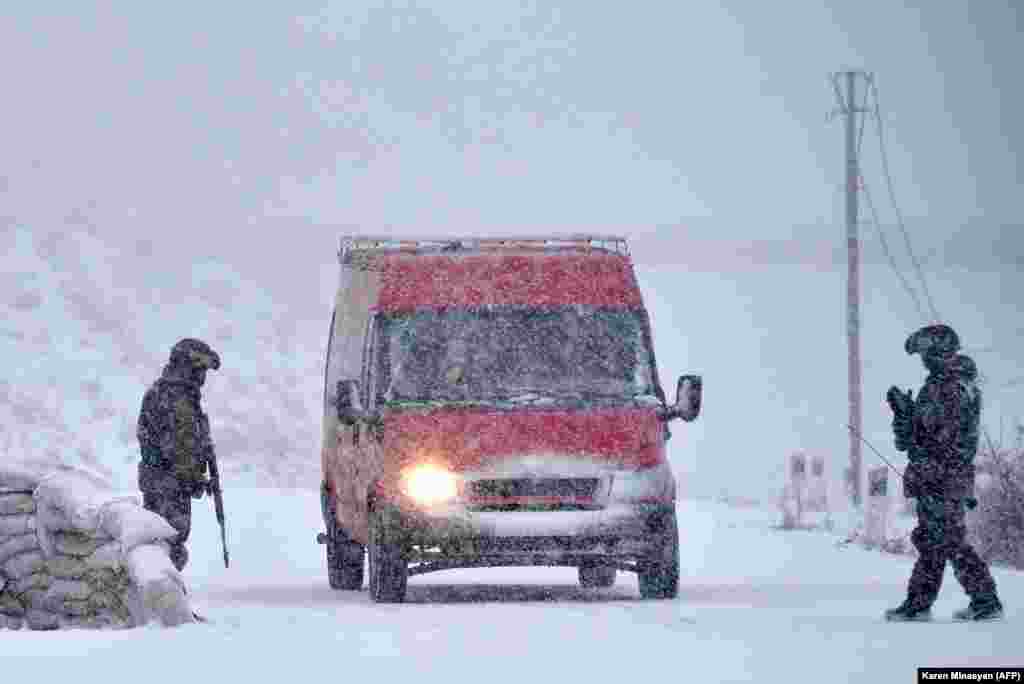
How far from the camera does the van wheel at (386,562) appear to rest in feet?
59.6

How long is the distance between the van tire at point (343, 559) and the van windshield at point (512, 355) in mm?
2532

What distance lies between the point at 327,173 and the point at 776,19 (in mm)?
37761

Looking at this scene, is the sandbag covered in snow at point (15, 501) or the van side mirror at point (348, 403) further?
the sandbag covered in snow at point (15, 501)

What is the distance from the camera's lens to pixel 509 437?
18.1m

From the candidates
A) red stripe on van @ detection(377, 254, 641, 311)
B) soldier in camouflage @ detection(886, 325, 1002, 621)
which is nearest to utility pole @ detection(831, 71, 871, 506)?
red stripe on van @ detection(377, 254, 641, 311)

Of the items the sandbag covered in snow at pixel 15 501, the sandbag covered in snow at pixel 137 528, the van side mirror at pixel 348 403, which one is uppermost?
the van side mirror at pixel 348 403

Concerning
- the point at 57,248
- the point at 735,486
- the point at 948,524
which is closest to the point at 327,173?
the point at 57,248

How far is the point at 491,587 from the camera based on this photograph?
2167 cm

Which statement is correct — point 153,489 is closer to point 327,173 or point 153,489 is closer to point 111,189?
point 111,189

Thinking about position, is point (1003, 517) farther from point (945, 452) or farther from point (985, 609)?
point (945, 452)

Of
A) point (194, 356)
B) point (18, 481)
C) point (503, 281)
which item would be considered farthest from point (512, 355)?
Answer: point (18, 481)

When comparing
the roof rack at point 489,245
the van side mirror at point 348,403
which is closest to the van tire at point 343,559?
the roof rack at point 489,245

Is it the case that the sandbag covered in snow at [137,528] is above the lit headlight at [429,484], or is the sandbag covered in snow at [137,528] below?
below

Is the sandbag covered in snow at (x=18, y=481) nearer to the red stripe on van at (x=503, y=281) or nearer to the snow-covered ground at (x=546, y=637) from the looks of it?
the snow-covered ground at (x=546, y=637)
